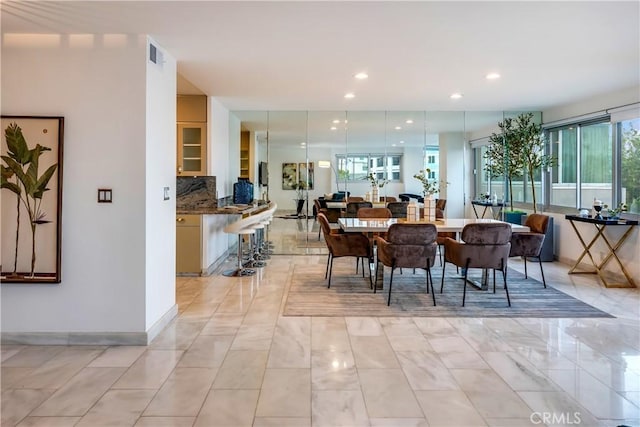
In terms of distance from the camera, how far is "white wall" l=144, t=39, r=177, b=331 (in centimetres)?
356

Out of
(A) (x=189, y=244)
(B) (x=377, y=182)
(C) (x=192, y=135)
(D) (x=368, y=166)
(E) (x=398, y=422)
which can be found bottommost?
(E) (x=398, y=422)

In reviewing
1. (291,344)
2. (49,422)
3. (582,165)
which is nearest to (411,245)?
(291,344)

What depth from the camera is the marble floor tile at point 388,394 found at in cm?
240

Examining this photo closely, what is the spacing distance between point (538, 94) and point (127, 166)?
5411 millimetres

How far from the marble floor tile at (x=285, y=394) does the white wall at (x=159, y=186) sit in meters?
1.36

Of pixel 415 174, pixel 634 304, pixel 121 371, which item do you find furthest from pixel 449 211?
pixel 121 371

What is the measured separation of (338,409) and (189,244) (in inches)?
159

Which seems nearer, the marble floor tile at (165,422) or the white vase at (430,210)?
the marble floor tile at (165,422)

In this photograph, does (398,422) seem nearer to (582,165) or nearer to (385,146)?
(582,165)

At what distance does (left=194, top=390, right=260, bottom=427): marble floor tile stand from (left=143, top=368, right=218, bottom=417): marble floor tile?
0.06m

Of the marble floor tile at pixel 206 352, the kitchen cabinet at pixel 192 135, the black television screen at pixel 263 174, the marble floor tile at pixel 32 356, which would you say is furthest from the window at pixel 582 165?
the marble floor tile at pixel 32 356

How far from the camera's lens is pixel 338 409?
244cm

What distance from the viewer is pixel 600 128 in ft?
20.8

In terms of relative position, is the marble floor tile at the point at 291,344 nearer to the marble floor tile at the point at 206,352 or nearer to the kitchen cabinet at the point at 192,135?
the marble floor tile at the point at 206,352
